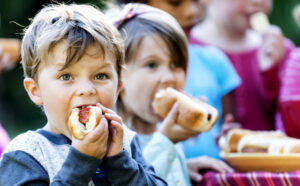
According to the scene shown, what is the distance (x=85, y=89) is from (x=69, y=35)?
181mm

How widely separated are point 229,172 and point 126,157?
67 cm

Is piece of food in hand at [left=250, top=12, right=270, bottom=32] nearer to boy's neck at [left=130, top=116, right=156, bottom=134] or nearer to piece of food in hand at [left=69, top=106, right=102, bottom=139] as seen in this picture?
boy's neck at [left=130, top=116, right=156, bottom=134]

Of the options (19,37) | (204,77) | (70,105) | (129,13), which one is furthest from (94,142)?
(19,37)

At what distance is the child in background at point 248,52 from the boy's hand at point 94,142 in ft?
6.09

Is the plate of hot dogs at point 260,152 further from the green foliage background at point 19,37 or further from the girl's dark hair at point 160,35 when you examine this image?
the green foliage background at point 19,37

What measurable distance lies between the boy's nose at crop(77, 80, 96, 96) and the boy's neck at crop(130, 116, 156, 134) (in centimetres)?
82

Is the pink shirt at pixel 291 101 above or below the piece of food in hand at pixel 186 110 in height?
below

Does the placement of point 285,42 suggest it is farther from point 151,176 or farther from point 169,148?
point 151,176

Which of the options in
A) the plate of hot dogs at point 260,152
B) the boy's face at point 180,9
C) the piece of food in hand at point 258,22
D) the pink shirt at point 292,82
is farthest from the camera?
the piece of food in hand at point 258,22

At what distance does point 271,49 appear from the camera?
332cm

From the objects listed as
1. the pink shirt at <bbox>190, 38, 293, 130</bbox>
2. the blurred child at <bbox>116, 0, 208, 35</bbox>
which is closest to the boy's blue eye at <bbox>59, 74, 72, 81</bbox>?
the blurred child at <bbox>116, 0, 208, 35</bbox>

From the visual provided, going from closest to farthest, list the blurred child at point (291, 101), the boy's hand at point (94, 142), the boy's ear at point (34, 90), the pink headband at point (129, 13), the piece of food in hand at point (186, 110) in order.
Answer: the boy's hand at point (94, 142) → the boy's ear at point (34, 90) → the piece of food in hand at point (186, 110) → the pink headband at point (129, 13) → the blurred child at point (291, 101)

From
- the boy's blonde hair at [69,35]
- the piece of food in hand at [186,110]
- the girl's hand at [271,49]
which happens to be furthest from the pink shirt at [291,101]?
the boy's blonde hair at [69,35]

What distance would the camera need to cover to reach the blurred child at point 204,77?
9.48 ft
